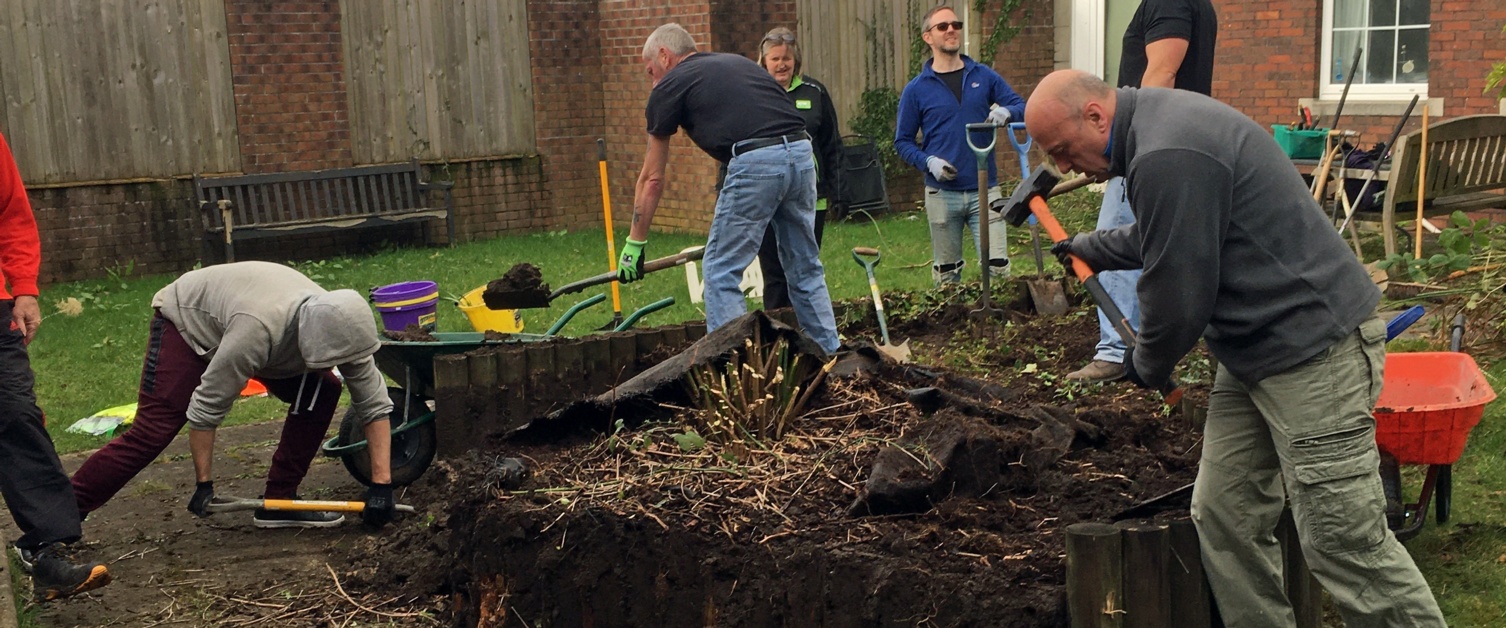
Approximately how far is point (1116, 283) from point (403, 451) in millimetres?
3127

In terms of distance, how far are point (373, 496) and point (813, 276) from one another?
2.33 metres

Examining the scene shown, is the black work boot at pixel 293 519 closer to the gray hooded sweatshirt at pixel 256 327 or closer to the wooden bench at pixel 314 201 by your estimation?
the gray hooded sweatshirt at pixel 256 327

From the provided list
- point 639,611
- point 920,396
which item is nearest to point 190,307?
point 639,611

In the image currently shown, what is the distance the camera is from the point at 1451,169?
8.74 m

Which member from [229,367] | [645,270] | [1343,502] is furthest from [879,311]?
[1343,502]

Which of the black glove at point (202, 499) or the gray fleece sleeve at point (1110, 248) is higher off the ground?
the gray fleece sleeve at point (1110, 248)

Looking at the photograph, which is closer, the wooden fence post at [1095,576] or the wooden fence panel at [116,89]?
the wooden fence post at [1095,576]

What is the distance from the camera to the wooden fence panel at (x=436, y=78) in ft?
44.1

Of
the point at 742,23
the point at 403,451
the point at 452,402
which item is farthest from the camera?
the point at 742,23

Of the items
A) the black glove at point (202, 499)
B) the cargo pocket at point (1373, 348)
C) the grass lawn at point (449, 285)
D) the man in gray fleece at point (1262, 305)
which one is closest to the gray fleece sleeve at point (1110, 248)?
the man in gray fleece at point (1262, 305)

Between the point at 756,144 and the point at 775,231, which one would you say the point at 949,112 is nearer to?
the point at 775,231

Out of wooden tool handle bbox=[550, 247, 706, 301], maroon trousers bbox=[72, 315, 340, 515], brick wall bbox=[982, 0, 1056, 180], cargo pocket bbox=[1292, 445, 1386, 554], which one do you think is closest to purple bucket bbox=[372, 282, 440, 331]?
wooden tool handle bbox=[550, 247, 706, 301]

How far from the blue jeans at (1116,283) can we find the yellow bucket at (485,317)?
11.3 feet

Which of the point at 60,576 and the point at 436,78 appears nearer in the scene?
the point at 60,576
